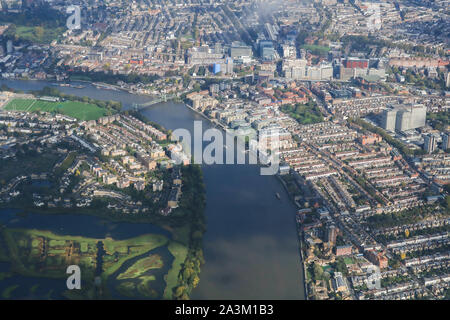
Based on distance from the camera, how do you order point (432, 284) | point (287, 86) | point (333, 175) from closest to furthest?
point (432, 284) < point (333, 175) < point (287, 86)

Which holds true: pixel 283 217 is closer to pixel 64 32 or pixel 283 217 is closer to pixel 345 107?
pixel 345 107

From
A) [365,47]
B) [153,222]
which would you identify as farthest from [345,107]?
[153,222]

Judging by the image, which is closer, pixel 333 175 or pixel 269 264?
pixel 269 264

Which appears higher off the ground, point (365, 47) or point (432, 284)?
point (365, 47)

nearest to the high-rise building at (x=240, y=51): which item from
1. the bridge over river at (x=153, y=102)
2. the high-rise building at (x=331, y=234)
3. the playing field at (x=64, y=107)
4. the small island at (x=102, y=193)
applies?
the bridge over river at (x=153, y=102)

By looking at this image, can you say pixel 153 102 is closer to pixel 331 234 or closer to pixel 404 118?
pixel 404 118

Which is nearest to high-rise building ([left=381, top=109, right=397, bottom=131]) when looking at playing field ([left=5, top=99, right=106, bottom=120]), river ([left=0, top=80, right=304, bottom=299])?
river ([left=0, top=80, right=304, bottom=299])
